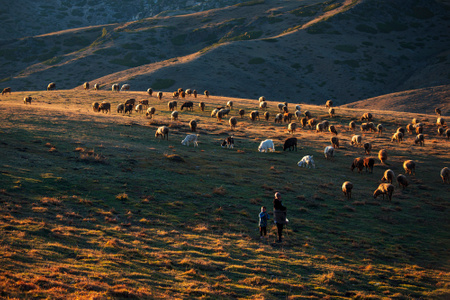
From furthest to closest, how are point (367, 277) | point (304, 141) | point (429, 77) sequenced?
1. point (429, 77)
2. point (304, 141)
3. point (367, 277)

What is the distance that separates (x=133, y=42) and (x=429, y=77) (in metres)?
101

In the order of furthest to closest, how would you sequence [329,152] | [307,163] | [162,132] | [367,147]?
1. [367,147]
2. [162,132]
3. [329,152]
4. [307,163]

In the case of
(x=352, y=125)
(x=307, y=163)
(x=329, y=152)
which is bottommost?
(x=307, y=163)

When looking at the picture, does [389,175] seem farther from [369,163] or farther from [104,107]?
[104,107]

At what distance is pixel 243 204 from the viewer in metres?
21.4

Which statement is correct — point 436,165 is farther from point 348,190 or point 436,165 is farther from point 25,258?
point 25,258

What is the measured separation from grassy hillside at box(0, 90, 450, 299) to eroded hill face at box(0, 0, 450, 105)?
6483 cm

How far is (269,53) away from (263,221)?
107 m

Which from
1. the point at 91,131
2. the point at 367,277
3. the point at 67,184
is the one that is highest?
the point at 91,131

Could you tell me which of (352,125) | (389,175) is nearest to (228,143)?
(389,175)

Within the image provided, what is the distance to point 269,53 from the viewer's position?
118500 mm

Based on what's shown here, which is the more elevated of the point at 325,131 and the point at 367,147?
the point at 325,131

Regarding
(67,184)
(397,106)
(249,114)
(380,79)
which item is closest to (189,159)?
(67,184)

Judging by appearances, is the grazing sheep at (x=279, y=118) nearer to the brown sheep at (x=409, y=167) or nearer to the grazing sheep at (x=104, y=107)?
the grazing sheep at (x=104, y=107)
